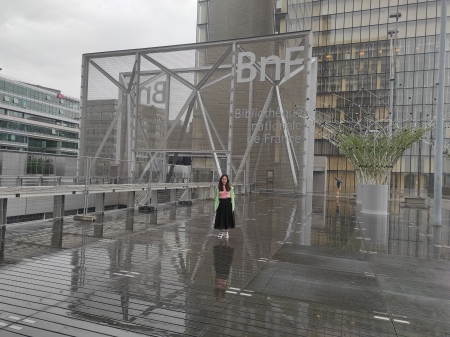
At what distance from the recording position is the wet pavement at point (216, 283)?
149 inches

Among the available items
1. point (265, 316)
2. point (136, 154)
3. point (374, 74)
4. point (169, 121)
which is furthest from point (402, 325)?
point (374, 74)

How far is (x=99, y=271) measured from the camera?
218 inches

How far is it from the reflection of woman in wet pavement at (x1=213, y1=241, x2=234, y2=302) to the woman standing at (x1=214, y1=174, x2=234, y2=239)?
796 millimetres

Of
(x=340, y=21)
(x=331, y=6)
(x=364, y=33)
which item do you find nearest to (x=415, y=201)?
(x=364, y=33)

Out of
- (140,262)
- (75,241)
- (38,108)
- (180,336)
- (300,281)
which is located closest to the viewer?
(180,336)

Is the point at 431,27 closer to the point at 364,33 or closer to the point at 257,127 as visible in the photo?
the point at 364,33

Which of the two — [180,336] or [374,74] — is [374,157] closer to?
[180,336]

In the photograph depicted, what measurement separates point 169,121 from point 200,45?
22.6ft

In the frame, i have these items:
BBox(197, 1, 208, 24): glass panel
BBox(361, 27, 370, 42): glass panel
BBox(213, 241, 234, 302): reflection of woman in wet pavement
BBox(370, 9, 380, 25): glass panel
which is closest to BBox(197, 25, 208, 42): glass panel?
BBox(197, 1, 208, 24): glass panel

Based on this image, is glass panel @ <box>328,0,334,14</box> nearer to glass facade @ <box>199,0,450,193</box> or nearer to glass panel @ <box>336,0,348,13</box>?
glass facade @ <box>199,0,450,193</box>

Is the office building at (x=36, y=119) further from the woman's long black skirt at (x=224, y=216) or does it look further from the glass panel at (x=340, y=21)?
the woman's long black skirt at (x=224, y=216)

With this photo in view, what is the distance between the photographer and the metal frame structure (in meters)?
28.6

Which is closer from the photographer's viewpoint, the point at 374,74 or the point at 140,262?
the point at 140,262

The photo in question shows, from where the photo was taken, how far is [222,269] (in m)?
5.96
